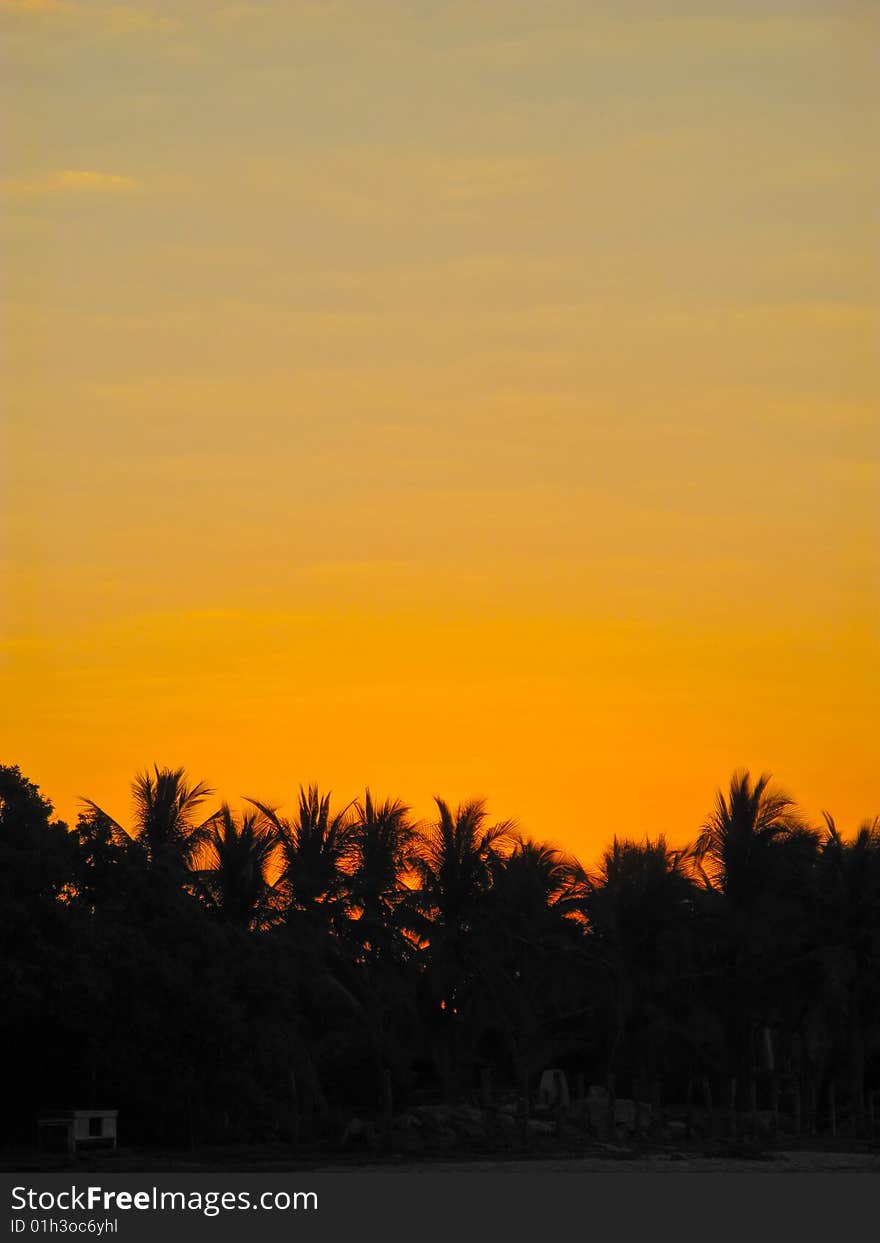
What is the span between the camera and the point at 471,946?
149 ft

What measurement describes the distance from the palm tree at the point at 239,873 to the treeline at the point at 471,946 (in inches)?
2.3

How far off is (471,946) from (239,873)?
6186mm

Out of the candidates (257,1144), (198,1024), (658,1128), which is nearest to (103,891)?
(198,1024)

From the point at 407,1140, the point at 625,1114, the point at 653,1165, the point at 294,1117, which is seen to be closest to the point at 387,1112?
the point at 407,1140

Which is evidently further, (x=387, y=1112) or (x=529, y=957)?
(x=529, y=957)

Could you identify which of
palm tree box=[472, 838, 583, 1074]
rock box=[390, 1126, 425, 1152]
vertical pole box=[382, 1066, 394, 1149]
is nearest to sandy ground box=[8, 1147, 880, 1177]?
rock box=[390, 1126, 425, 1152]

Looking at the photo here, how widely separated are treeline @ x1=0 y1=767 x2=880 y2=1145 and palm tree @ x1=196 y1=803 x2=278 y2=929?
2.3 inches

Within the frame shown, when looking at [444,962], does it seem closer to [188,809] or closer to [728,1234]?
[188,809]

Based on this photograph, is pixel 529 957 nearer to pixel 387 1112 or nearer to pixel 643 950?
pixel 643 950

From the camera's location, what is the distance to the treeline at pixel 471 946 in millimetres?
36188

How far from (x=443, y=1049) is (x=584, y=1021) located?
12.6 feet

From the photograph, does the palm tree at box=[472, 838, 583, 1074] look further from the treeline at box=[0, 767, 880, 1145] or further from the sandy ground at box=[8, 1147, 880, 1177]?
the sandy ground at box=[8, 1147, 880, 1177]

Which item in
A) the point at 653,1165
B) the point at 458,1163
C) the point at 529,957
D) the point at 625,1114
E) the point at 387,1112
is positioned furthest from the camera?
the point at 529,957

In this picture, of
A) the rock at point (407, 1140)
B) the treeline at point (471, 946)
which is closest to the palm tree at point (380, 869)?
the treeline at point (471, 946)
